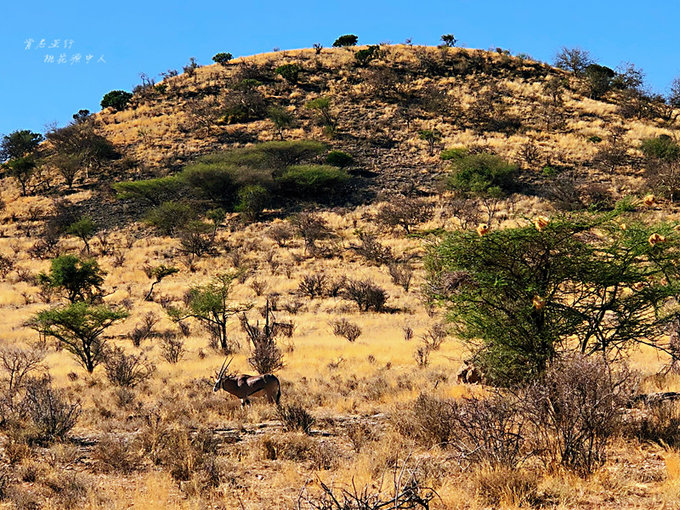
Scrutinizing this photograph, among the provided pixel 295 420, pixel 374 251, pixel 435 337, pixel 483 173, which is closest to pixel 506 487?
pixel 295 420

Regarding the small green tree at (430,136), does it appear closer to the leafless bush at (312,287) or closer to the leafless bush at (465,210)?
the leafless bush at (465,210)

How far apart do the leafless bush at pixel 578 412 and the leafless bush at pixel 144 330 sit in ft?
63.8

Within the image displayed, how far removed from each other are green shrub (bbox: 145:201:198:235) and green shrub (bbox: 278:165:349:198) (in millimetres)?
11453

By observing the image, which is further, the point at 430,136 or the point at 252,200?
the point at 430,136

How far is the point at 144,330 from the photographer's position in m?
23.8

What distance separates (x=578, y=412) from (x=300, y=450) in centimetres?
424

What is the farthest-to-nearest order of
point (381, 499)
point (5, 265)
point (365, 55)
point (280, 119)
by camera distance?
point (365, 55), point (280, 119), point (5, 265), point (381, 499)

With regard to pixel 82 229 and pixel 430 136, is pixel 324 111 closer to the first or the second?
pixel 430 136

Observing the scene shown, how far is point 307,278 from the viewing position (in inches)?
1187

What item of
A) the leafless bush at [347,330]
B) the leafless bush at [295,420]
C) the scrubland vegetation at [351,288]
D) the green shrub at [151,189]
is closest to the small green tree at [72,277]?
the scrubland vegetation at [351,288]

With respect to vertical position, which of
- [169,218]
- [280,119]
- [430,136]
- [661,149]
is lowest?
[169,218]

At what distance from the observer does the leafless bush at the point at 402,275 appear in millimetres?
29859

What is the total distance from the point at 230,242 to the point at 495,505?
38.7m

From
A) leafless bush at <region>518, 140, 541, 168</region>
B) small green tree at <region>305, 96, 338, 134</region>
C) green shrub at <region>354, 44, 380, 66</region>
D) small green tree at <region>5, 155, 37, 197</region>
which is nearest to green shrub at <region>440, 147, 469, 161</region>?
leafless bush at <region>518, 140, 541, 168</region>
